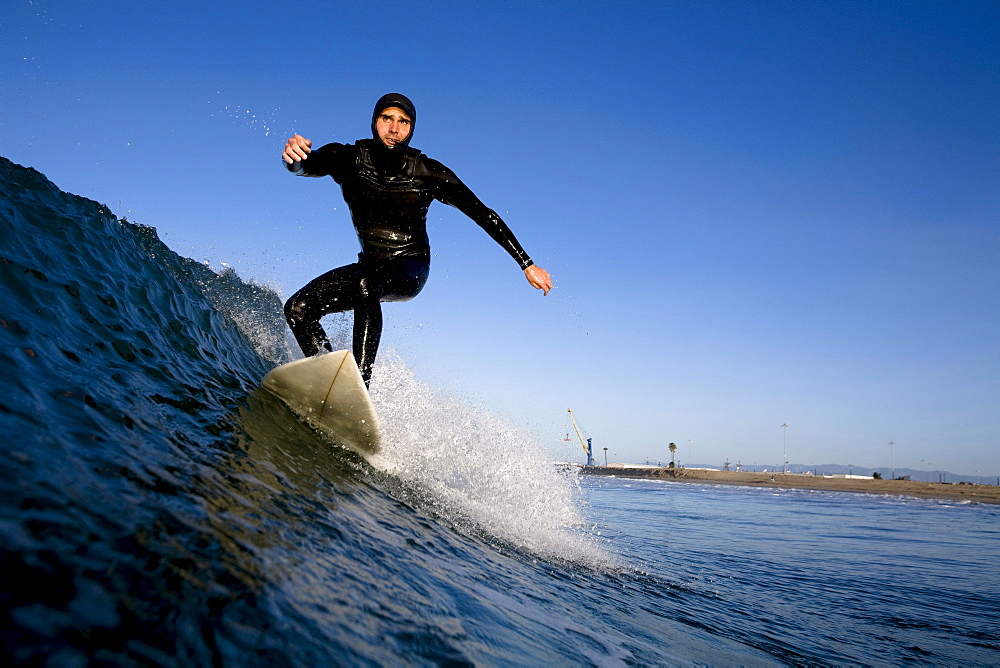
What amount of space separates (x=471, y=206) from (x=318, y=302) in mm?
1546

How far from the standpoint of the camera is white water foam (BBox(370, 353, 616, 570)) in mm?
4965

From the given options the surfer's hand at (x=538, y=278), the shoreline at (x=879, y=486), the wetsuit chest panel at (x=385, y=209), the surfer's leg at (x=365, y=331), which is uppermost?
the wetsuit chest panel at (x=385, y=209)

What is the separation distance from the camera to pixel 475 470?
5957 millimetres

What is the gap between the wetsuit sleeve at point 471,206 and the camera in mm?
5043

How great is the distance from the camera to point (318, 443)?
4.45m

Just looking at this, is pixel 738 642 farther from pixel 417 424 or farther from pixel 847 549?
pixel 847 549

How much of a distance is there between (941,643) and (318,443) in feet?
15.2

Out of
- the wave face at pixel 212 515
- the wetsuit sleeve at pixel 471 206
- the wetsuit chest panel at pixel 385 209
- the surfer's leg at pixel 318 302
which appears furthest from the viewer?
the wetsuit sleeve at pixel 471 206

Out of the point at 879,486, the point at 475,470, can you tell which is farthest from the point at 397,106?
the point at 879,486

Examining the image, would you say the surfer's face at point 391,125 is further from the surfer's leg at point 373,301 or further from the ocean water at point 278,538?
the ocean water at point 278,538

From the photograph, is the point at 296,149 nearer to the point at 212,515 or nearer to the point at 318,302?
the point at 318,302

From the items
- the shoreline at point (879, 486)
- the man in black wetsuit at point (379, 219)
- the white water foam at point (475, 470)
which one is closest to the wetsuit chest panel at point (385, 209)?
the man in black wetsuit at point (379, 219)

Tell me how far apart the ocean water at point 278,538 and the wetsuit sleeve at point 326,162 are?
1694 mm

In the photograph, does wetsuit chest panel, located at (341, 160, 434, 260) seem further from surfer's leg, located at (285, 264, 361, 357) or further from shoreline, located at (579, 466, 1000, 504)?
shoreline, located at (579, 466, 1000, 504)
